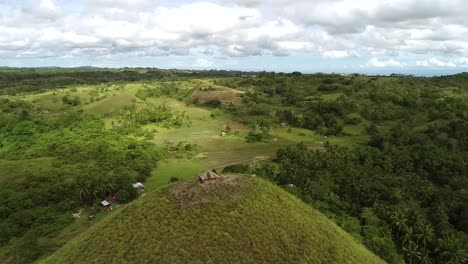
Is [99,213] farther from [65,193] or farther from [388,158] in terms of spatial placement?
[388,158]

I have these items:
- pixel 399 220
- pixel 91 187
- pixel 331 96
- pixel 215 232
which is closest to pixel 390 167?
pixel 399 220

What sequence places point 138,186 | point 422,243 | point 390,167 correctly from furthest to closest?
1. point 390,167
2. point 138,186
3. point 422,243

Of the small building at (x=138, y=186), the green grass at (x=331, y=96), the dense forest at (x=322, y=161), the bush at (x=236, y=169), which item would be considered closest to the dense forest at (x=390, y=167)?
the dense forest at (x=322, y=161)

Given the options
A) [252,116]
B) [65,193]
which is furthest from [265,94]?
[65,193]

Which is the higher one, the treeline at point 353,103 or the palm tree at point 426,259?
the treeline at point 353,103

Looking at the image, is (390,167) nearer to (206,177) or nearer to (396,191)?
(396,191)

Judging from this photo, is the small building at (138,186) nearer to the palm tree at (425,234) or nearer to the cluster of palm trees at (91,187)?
the cluster of palm trees at (91,187)
